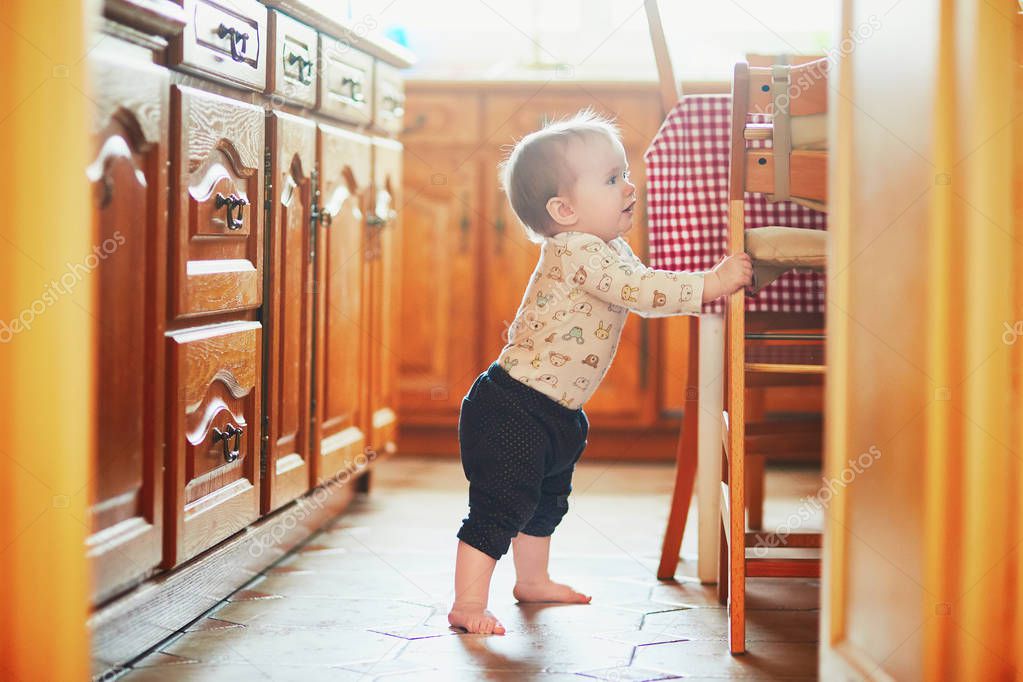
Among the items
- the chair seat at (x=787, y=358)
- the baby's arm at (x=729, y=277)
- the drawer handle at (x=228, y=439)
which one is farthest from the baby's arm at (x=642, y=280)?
the drawer handle at (x=228, y=439)

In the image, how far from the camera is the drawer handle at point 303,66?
186cm

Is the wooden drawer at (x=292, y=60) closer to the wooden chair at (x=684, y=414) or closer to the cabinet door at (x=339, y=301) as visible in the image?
the cabinet door at (x=339, y=301)

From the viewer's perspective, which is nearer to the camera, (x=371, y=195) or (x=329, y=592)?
(x=329, y=592)

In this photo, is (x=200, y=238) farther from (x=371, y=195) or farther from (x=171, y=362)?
(x=371, y=195)

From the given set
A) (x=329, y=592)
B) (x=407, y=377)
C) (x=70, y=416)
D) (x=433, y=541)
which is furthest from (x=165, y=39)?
(x=407, y=377)

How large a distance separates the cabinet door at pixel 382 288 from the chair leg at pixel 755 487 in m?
0.72

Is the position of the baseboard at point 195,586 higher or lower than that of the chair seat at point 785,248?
lower

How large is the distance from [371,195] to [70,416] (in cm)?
127

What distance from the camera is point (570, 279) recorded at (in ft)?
5.35

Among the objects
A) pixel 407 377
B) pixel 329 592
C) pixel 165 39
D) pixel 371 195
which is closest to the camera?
pixel 165 39

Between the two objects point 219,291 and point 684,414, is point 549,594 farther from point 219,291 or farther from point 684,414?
point 219,291

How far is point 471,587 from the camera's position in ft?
→ 5.30

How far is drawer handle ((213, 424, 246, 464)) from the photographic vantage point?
1.58 meters

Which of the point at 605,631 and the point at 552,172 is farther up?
the point at 552,172
